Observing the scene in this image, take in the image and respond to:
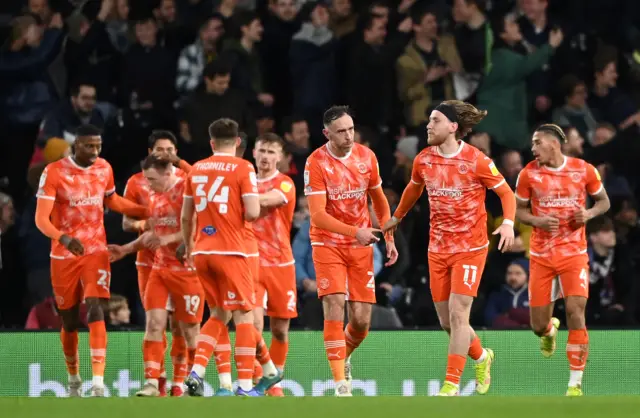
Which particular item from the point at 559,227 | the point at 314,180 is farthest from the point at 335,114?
the point at 559,227

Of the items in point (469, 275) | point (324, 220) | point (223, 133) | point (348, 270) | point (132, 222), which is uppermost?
point (223, 133)

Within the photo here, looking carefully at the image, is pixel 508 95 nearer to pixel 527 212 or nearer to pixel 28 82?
pixel 527 212

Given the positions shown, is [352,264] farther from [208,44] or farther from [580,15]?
[580,15]

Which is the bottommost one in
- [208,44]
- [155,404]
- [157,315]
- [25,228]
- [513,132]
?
[155,404]

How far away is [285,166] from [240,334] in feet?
13.1

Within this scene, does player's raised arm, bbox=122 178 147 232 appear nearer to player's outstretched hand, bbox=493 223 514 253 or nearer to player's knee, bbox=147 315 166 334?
player's knee, bbox=147 315 166 334

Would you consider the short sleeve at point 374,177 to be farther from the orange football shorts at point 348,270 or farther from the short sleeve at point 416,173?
the orange football shorts at point 348,270

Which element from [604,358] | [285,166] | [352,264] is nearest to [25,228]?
[285,166]

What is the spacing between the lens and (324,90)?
16.5 metres

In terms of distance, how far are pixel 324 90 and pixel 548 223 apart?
4.68 m

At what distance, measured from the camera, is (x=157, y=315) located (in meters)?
12.7

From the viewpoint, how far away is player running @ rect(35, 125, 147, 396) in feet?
41.0

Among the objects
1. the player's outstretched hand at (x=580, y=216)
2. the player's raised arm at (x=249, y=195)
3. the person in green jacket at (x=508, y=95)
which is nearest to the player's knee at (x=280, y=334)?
the player's raised arm at (x=249, y=195)

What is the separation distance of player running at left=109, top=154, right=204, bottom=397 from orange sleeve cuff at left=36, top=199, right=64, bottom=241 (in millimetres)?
657
